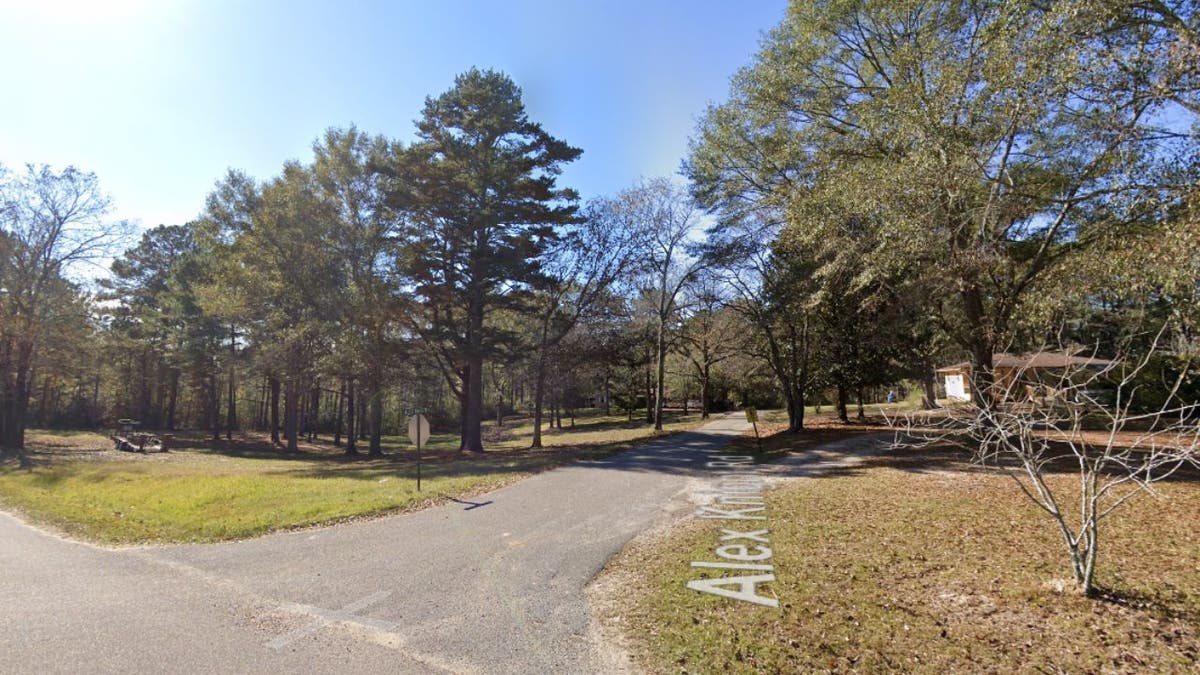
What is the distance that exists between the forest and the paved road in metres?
6.00

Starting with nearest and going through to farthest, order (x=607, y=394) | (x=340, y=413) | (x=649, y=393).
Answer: (x=340, y=413), (x=649, y=393), (x=607, y=394)

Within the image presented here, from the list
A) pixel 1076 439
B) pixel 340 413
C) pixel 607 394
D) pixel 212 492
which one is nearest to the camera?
pixel 1076 439

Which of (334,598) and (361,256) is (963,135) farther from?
(361,256)

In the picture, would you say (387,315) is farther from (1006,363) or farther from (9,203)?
(1006,363)

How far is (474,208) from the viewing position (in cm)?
1988

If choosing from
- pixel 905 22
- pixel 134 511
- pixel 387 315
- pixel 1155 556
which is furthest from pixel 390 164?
pixel 1155 556

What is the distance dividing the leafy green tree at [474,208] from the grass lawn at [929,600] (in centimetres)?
1403

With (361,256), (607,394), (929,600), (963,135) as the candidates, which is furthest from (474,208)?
(607,394)

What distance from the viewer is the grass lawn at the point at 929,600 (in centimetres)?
399

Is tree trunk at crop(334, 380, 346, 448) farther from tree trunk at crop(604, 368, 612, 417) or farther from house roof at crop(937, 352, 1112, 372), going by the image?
house roof at crop(937, 352, 1112, 372)

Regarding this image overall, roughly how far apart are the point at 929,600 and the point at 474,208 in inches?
716

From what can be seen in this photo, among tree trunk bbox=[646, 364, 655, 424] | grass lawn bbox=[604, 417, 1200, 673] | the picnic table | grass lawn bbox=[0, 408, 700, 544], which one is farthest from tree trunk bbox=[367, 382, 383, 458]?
tree trunk bbox=[646, 364, 655, 424]

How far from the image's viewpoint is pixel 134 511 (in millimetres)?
10492

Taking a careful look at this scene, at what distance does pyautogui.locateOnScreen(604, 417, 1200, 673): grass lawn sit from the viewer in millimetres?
3990
